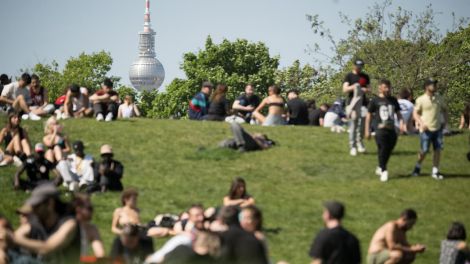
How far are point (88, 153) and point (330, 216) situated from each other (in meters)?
13.4

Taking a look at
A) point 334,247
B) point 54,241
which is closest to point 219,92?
point 334,247

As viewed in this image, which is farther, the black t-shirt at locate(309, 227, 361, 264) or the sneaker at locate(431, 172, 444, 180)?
the sneaker at locate(431, 172, 444, 180)

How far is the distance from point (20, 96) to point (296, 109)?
24.2 ft

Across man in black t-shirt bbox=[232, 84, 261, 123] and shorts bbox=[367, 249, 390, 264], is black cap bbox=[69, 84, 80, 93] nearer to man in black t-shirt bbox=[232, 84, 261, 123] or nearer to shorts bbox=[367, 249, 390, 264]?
man in black t-shirt bbox=[232, 84, 261, 123]

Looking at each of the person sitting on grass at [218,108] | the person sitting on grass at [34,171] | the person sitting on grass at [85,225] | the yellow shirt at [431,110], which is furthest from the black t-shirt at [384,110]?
the person sitting on grass at [85,225]

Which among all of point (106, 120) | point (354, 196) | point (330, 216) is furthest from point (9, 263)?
point (106, 120)

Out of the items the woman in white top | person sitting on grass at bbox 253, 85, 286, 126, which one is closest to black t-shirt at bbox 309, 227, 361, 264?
person sitting on grass at bbox 253, 85, 286, 126

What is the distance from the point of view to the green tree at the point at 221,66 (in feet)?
299

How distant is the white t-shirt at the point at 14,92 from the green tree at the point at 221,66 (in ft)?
190

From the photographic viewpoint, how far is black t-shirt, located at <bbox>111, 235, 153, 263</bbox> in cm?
1695

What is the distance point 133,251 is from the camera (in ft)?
56.2

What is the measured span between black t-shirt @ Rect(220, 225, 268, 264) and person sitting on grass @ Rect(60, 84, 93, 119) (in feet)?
54.8

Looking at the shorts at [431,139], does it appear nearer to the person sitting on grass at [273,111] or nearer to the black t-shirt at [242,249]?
the person sitting on grass at [273,111]

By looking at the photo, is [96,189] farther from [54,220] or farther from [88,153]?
[54,220]
